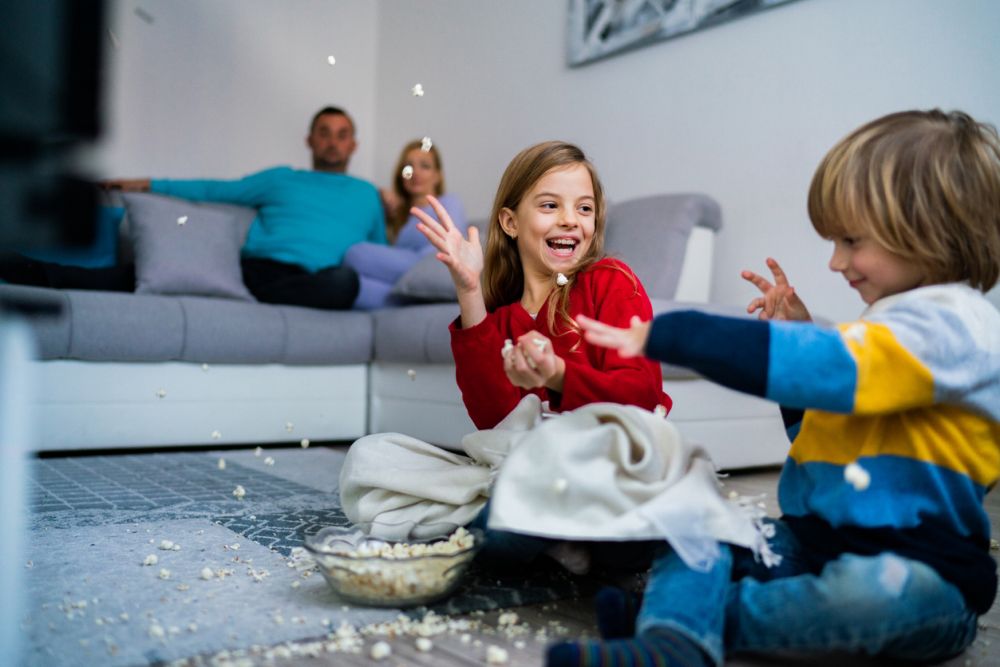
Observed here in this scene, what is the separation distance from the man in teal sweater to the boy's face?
7.31ft

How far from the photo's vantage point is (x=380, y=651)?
0.93 metres

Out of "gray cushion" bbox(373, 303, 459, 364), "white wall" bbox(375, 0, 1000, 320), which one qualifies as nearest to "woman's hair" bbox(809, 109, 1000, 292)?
"white wall" bbox(375, 0, 1000, 320)

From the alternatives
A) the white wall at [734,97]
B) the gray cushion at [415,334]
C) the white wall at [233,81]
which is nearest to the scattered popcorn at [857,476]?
the white wall at [734,97]

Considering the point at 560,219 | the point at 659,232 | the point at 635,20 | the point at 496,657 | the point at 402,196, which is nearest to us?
the point at 496,657

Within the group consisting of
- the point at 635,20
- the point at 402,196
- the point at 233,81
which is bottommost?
the point at 402,196

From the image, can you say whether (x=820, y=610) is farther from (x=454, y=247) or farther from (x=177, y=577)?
(x=177, y=577)

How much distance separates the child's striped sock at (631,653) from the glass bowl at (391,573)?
0.94 ft

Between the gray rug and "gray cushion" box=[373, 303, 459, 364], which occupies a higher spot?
"gray cushion" box=[373, 303, 459, 364]

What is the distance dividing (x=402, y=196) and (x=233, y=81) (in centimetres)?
114

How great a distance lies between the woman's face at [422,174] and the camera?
144 inches

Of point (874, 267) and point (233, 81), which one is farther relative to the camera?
point (233, 81)

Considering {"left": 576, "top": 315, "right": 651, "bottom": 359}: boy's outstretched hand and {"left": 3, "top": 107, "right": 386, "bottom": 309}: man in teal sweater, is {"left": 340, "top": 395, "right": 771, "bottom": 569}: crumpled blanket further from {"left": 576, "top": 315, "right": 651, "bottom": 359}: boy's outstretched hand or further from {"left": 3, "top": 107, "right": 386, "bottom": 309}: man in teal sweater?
{"left": 3, "top": 107, "right": 386, "bottom": 309}: man in teal sweater

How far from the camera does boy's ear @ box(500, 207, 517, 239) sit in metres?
1.59

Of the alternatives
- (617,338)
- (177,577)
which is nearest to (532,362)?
(617,338)
